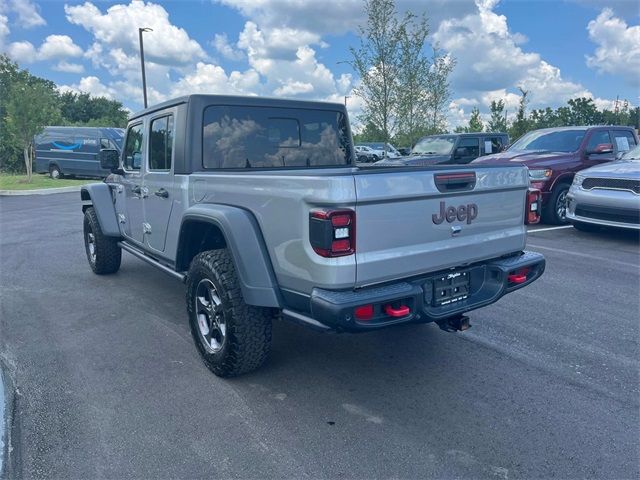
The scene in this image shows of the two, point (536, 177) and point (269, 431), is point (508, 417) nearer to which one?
point (269, 431)

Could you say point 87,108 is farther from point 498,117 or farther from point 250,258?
point 250,258

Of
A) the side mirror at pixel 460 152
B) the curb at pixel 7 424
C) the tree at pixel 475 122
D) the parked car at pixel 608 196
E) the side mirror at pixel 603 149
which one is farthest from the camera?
the tree at pixel 475 122

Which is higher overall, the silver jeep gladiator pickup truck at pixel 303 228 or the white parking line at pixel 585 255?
the silver jeep gladiator pickup truck at pixel 303 228

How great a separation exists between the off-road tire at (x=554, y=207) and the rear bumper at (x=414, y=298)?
6.73 meters

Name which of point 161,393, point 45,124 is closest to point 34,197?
point 45,124

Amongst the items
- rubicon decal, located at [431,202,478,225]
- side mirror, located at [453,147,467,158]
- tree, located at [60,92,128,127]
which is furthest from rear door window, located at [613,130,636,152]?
tree, located at [60,92,128,127]

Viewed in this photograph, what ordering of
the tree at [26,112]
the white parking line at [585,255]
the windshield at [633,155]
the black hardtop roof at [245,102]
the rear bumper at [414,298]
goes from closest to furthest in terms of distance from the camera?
the rear bumper at [414,298] → the black hardtop roof at [245,102] → the white parking line at [585,255] → the windshield at [633,155] → the tree at [26,112]

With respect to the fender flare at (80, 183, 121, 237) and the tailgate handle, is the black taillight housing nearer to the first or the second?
the tailgate handle

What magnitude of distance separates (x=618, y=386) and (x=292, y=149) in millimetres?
3117

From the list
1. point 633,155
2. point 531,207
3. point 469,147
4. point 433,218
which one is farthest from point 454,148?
point 433,218

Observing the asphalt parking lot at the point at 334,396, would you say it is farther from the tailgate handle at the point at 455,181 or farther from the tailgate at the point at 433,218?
the tailgate handle at the point at 455,181

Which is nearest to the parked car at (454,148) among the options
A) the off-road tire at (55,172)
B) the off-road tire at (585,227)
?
the off-road tire at (585,227)

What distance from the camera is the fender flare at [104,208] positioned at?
599 centimetres

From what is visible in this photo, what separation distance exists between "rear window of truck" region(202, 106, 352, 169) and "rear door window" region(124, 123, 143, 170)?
4.26 ft
